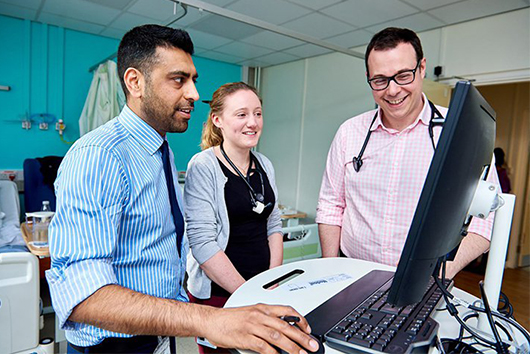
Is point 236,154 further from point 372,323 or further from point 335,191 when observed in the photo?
point 372,323

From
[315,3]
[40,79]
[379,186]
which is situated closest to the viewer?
[379,186]

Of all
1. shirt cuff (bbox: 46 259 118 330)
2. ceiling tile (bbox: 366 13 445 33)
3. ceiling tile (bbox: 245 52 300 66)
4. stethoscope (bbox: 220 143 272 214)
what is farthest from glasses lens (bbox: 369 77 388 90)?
ceiling tile (bbox: 245 52 300 66)

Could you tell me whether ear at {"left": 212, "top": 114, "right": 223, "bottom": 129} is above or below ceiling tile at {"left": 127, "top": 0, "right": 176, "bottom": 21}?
below

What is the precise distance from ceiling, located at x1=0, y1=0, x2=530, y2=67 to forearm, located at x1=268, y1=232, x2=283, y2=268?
1841 mm

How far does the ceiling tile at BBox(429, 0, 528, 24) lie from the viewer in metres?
2.77

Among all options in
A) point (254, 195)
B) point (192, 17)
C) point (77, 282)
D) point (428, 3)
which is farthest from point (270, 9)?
point (77, 282)

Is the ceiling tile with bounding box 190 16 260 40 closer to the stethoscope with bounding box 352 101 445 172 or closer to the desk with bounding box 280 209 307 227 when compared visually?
the desk with bounding box 280 209 307 227

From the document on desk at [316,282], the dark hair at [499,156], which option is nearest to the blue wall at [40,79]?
the document on desk at [316,282]

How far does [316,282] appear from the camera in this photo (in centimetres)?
92

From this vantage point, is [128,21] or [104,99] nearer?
[104,99]

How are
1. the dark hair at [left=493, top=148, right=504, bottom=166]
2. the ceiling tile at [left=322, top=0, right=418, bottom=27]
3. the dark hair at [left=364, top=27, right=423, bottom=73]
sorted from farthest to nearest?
the dark hair at [left=493, top=148, right=504, bottom=166], the ceiling tile at [left=322, top=0, right=418, bottom=27], the dark hair at [left=364, top=27, right=423, bottom=73]

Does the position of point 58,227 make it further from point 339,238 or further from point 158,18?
point 158,18

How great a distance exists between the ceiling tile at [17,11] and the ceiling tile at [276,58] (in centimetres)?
268

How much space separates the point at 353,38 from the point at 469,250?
3.31 m
